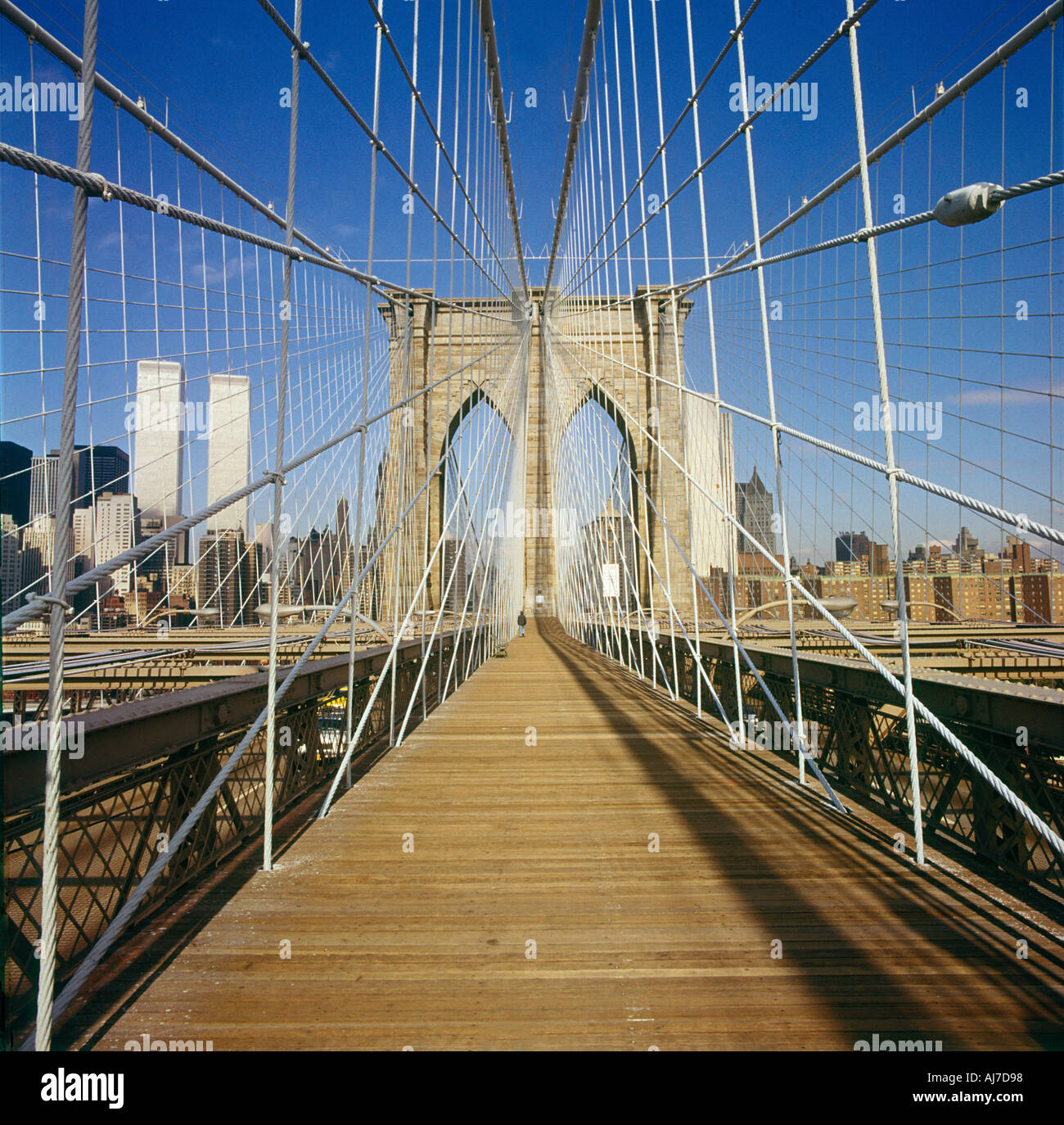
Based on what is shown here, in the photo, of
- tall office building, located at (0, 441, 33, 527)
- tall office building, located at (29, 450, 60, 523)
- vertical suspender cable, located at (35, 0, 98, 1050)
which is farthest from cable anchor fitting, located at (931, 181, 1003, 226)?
tall office building, located at (29, 450, 60, 523)

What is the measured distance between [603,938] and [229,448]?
5.89 m

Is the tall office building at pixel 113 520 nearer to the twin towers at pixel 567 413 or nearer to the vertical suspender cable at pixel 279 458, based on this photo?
the vertical suspender cable at pixel 279 458

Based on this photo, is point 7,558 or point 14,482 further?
point 14,482

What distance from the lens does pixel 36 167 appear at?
1.25 m

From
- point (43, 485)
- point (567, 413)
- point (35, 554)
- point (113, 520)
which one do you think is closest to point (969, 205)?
point (43, 485)

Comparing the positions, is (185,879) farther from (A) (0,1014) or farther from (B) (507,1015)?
(B) (507,1015)

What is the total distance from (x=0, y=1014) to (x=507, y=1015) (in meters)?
1.04

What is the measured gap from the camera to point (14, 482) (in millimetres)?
2422

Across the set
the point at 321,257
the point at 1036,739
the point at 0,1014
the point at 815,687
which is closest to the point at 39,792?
the point at 0,1014

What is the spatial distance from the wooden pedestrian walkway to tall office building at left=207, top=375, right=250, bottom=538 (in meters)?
4.10

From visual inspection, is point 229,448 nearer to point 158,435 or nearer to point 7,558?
point 158,435

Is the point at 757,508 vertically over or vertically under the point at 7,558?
over

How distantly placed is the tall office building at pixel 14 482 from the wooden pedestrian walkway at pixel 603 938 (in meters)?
1.27

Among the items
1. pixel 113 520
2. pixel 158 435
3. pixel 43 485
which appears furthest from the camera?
pixel 158 435
